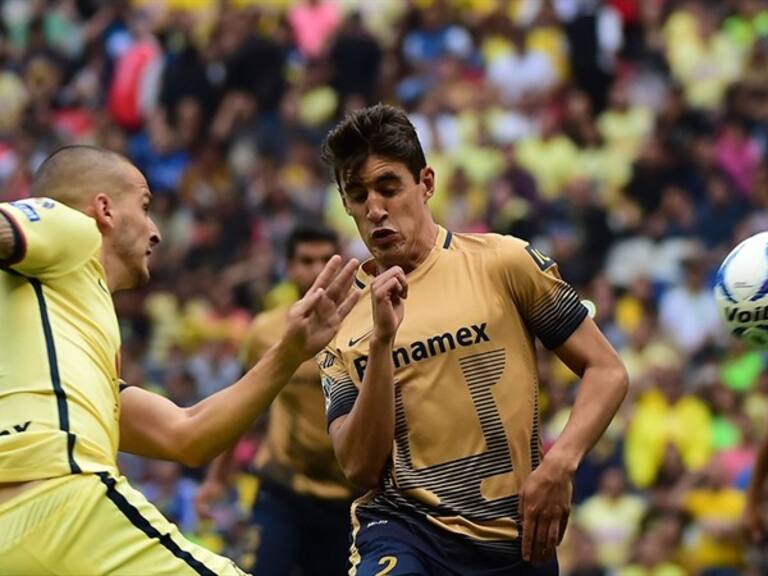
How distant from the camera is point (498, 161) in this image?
59.4ft

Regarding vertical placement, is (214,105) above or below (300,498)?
above

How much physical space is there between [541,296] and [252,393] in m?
1.19

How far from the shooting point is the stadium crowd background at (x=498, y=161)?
46.7ft

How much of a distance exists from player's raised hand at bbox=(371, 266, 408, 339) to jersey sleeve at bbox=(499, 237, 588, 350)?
1.80 ft

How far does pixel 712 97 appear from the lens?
59.8 feet

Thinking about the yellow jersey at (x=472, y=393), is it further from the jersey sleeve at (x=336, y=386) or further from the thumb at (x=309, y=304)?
the thumb at (x=309, y=304)

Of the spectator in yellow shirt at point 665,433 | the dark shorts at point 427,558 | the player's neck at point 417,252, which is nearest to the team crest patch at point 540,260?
the player's neck at point 417,252

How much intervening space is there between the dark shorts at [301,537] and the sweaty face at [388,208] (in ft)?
10.7

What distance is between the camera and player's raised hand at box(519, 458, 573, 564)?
6395 millimetres

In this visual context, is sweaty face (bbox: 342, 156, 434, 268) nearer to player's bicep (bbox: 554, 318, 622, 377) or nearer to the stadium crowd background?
player's bicep (bbox: 554, 318, 622, 377)

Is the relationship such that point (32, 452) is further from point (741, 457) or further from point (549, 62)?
point (549, 62)

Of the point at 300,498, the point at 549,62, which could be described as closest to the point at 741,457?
the point at 300,498

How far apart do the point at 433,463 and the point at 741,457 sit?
24.8 ft

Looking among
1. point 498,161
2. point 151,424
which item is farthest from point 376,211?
point 498,161
